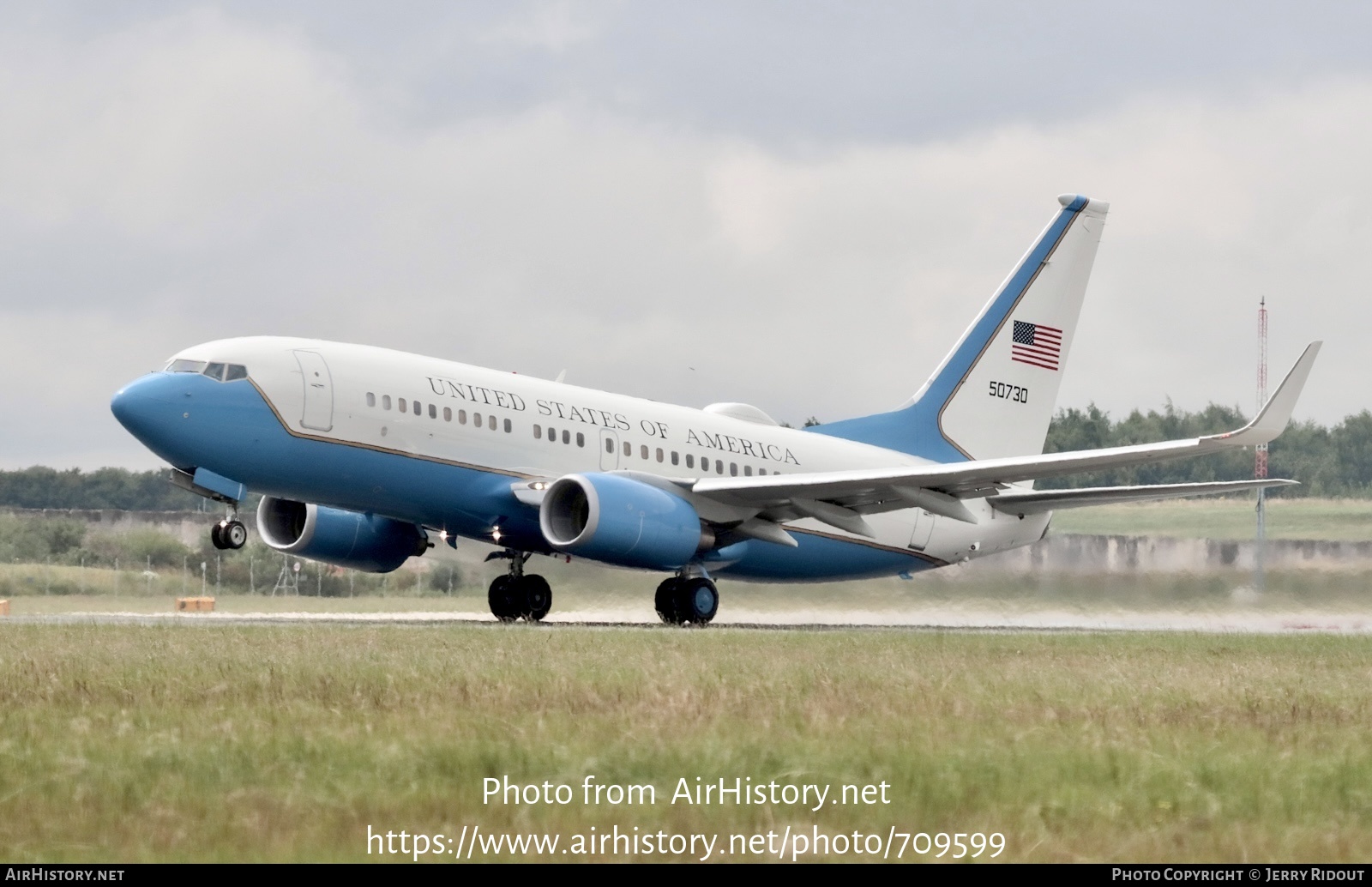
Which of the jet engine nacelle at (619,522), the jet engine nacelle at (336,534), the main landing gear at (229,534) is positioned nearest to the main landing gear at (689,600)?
the jet engine nacelle at (619,522)

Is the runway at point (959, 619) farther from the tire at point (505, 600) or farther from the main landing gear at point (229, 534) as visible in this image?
the main landing gear at point (229, 534)

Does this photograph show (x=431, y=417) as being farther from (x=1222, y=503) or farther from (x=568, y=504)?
(x=1222, y=503)

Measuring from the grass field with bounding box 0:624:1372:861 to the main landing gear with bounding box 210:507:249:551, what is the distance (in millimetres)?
7243

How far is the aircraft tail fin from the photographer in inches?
1326

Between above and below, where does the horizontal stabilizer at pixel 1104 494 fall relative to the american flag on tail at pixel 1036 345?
below

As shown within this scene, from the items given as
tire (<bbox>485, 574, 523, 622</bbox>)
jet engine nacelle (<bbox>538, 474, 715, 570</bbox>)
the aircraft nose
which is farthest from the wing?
the aircraft nose

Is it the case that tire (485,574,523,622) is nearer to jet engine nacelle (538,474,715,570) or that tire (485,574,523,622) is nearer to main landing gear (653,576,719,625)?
main landing gear (653,576,719,625)

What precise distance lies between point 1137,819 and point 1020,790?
0.66 m

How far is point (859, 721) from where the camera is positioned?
10109 millimetres

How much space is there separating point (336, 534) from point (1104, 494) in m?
13.0

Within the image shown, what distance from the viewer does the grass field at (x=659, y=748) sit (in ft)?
21.8

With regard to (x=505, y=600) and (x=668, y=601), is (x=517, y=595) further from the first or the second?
(x=668, y=601)

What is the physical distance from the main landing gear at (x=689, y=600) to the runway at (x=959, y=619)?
1.01ft

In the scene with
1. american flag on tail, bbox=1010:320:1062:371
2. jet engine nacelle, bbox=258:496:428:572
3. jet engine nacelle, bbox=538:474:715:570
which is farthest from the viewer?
american flag on tail, bbox=1010:320:1062:371
